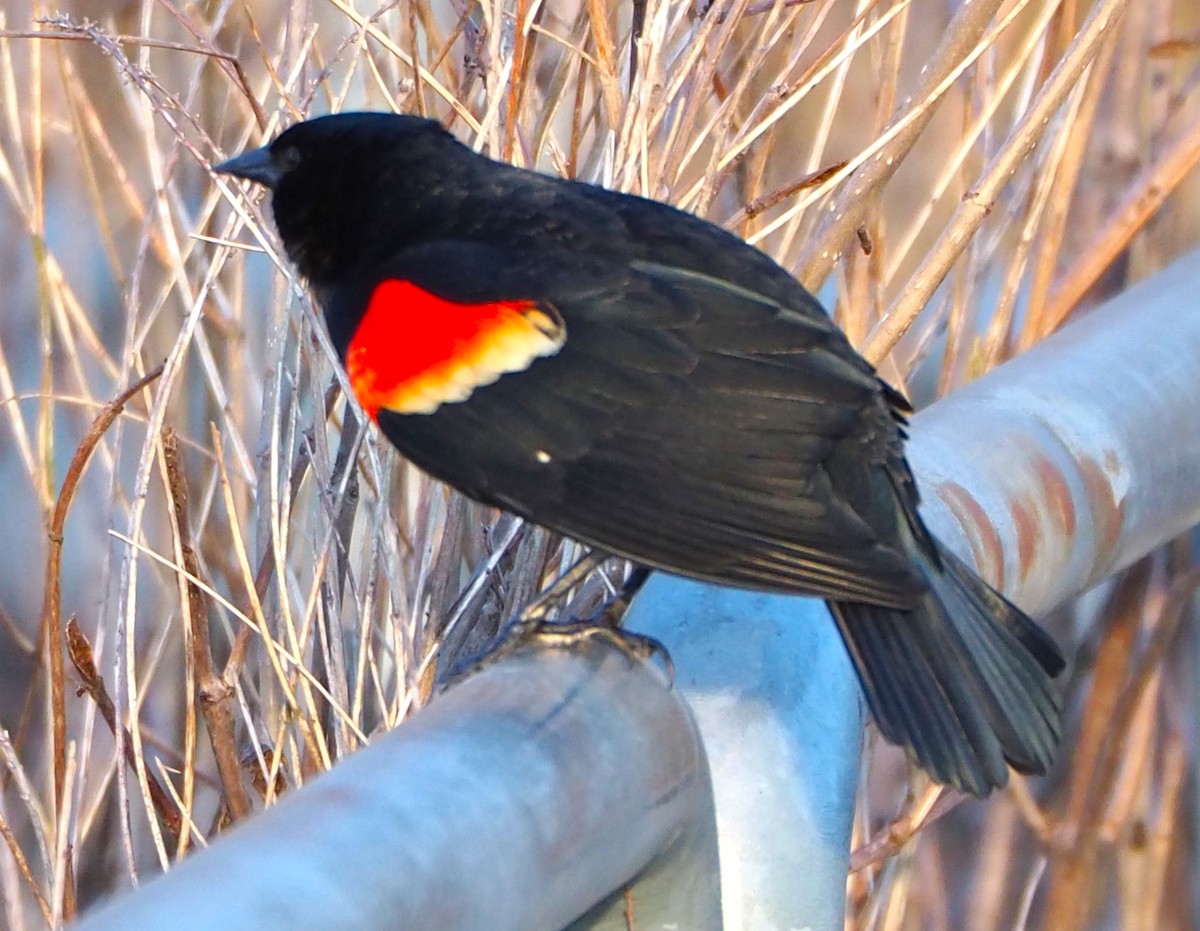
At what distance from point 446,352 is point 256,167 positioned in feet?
1.05

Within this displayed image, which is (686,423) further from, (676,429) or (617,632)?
(617,632)

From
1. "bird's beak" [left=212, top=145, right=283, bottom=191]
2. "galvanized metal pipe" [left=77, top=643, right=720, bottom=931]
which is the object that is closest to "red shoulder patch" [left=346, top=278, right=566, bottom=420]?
"bird's beak" [left=212, top=145, right=283, bottom=191]

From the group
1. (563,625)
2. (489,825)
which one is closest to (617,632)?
(563,625)

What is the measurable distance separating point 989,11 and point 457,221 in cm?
53

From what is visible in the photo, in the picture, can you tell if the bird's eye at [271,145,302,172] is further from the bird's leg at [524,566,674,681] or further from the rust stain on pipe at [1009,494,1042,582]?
the rust stain on pipe at [1009,494,1042,582]

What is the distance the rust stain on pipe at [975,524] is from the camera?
1018 mm

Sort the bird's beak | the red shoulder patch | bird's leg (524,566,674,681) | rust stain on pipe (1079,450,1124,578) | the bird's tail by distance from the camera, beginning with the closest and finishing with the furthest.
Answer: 1. bird's leg (524,566,674,681)
2. the bird's tail
3. rust stain on pipe (1079,450,1124,578)
4. the red shoulder patch
5. the bird's beak

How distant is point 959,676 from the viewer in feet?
3.29

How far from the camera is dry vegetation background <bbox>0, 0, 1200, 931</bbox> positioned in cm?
126

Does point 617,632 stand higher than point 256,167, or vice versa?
point 256,167

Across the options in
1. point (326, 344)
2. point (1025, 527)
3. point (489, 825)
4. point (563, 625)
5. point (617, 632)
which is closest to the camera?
point (489, 825)

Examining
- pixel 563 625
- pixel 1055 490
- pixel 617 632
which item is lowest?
pixel 563 625

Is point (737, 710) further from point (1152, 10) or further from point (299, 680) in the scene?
point (1152, 10)

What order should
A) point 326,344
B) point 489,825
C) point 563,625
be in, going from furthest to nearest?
point 326,344
point 563,625
point 489,825
